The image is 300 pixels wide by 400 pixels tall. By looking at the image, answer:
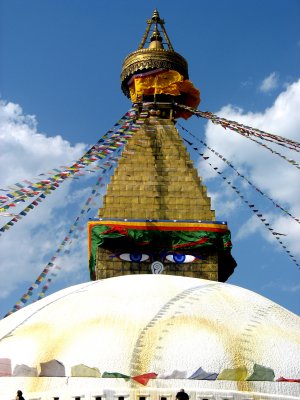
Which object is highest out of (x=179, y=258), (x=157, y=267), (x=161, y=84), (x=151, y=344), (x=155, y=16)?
(x=155, y=16)

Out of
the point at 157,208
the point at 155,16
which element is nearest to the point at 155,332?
the point at 157,208

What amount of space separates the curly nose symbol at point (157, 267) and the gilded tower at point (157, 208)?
0.08 feet

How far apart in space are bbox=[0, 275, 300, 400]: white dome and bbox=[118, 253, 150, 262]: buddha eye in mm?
5848

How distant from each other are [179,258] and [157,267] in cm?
61

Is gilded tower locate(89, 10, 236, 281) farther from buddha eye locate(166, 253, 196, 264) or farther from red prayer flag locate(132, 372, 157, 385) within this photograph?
red prayer flag locate(132, 372, 157, 385)

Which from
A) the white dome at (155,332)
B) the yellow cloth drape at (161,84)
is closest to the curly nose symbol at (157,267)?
the yellow cloth drape at (161,84)

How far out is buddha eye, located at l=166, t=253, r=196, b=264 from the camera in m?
16.0

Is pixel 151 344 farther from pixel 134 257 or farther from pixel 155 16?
pixel 155 16

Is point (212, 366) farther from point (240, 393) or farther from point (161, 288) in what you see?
point (161, 288)

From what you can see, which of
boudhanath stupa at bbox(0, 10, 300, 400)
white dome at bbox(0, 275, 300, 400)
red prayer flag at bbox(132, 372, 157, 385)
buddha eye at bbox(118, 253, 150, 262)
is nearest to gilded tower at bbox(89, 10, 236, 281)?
buddha eye at bbox(118, 253, 150, 262)

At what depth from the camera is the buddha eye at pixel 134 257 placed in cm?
1603

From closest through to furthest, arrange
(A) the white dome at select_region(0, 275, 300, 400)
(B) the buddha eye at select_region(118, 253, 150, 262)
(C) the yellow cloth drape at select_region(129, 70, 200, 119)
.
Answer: (A) the white dome at select_region(0, 275, 300, 400) → (B) the buddha eye at select_region(118, 253, 150, 262) → (C) the yellow cloth drape at select_region(129, 70, 200, 119)

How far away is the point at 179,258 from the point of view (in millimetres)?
16062

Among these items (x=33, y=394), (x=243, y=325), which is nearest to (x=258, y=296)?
(x=243, y=325)
